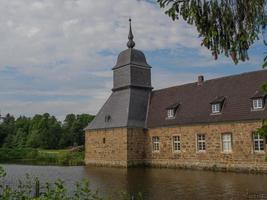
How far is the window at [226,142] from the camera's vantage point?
22.7 m

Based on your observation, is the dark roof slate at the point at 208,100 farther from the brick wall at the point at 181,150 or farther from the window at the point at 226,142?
the window at the point at 226,142

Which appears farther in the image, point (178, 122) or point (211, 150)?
point (178, 122)

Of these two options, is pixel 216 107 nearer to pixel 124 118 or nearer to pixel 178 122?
pixel 178 122

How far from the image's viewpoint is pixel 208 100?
25078mm

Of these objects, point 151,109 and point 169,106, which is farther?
point 151,109

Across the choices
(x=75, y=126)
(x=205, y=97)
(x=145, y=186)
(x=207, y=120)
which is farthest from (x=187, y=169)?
(x=75, y=126)

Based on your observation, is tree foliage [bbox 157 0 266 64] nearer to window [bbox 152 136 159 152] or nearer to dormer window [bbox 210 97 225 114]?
dormer window [bbox 210 97 225 114]

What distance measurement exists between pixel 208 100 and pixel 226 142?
3373mm

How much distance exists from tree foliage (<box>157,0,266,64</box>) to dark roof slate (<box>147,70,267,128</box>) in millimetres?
15826

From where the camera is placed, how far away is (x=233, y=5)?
566 centimetres

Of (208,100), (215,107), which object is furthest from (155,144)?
(215,107)

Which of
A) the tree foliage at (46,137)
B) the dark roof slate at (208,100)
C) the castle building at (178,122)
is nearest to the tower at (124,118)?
the castle building at (178,122)

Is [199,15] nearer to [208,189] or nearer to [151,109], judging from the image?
[208,189]

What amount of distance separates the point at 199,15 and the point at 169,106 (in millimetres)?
21666
